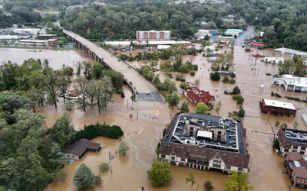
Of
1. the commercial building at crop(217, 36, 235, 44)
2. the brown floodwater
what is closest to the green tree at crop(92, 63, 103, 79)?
the brown floodwater

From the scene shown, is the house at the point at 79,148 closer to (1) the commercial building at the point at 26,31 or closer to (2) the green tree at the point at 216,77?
(2) the green tree at the point at 216,77

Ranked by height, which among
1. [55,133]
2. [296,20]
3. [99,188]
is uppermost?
[296,20]

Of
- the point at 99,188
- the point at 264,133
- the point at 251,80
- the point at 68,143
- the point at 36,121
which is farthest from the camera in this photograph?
the point at 251,80

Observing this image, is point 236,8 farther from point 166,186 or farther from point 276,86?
point 166,186

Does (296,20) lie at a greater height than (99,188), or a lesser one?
greater

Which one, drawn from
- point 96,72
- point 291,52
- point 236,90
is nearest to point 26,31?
point 96,72

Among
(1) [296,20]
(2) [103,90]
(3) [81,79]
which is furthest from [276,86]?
(1) [296,20]

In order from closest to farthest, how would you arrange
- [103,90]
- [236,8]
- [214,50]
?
[103,90] < [214,50] < [236,8]
